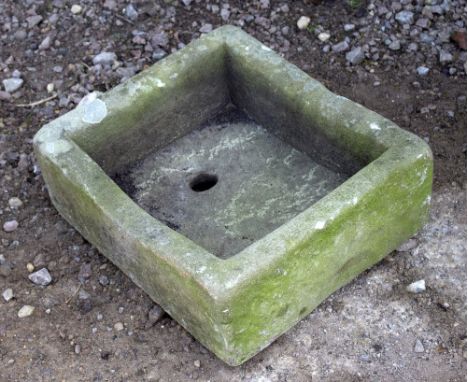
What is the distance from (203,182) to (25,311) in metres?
0.84

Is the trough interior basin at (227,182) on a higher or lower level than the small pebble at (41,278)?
higher

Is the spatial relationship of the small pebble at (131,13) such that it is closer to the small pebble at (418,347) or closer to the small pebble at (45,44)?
the small pebble at (45,44)

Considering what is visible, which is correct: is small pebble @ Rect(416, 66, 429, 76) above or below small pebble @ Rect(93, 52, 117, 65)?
above

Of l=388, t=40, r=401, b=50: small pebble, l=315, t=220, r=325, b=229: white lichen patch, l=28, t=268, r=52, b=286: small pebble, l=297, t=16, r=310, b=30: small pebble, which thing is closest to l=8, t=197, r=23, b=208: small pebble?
l=28, t=268, r=52, b=286: small pebble

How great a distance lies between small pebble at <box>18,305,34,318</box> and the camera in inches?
149

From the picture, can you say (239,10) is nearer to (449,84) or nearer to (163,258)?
(449,84)

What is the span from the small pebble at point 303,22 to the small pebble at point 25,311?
6.17 feet

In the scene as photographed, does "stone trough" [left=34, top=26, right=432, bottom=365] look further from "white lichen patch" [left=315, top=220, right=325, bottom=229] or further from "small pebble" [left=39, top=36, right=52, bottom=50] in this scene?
"small pebble" [left=39, top=36, right=52, bottom=50]

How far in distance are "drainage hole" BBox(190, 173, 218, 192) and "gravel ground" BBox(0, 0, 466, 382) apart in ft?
1.48

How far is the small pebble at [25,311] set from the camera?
149 inches

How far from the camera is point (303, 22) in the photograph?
4.80 metres

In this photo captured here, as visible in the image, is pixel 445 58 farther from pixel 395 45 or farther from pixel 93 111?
pixel 93 111

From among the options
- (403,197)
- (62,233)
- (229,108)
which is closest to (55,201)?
(62,233)

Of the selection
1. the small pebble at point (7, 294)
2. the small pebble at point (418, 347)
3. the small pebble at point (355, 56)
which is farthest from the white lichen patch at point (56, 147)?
the small pebble at point (355, 56)
